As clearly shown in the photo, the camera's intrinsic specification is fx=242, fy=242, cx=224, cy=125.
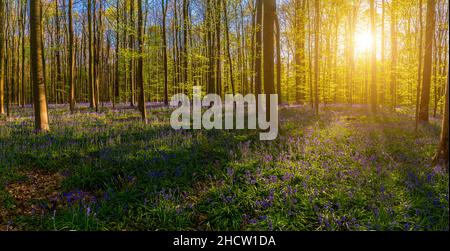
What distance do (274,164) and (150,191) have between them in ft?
9.56

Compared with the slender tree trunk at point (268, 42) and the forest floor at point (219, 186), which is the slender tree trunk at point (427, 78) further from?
the slender tree trunk at point (268, 42)

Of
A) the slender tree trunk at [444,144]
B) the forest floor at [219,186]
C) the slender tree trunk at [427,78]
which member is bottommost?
the forest floor at [219,186]

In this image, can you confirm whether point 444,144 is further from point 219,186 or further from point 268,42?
point 268,42

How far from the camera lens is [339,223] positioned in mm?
3525

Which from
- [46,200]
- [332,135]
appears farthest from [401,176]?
[46,200]

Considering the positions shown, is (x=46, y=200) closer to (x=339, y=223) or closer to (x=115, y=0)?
(x=339, y=223)

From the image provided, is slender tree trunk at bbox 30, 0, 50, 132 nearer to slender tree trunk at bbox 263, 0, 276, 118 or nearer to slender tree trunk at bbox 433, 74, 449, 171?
slender tree trunk at bbox 263, 0, 276, 118

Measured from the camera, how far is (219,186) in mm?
4801

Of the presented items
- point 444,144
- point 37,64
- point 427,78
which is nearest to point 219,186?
point 444,144

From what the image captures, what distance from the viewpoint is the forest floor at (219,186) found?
3.71 m

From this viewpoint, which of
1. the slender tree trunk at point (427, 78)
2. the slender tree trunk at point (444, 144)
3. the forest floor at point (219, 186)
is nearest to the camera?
the forest floor at point (219, 186)

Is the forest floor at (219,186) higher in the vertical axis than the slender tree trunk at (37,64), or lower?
lower

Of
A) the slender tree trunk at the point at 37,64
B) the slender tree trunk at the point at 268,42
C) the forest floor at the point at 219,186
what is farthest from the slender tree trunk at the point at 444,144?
the slender tree trunk at the point at 37,64

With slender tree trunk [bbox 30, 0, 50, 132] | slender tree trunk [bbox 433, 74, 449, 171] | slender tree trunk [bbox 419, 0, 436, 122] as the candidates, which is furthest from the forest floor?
slender tree trunk [bbox 419, 0, 436, 122]
